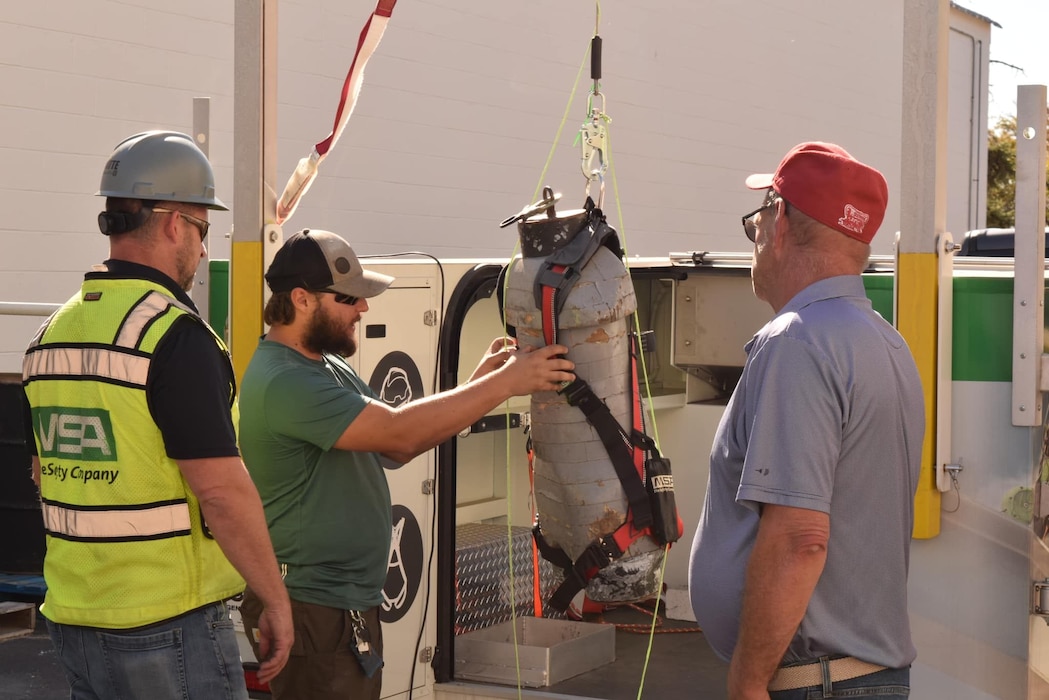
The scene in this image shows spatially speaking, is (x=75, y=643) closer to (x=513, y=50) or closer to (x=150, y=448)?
(x=150, y=448)

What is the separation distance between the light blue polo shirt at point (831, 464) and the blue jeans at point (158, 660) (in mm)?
1060

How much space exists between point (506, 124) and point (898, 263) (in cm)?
879

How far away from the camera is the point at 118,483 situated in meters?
2.77

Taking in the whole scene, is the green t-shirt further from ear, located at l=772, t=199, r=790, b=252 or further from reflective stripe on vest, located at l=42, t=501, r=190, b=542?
ear, located at l=772, t=199, r=790, b=252

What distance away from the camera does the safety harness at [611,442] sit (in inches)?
137

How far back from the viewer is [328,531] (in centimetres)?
350

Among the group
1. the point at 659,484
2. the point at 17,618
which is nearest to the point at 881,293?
the point at 659,484

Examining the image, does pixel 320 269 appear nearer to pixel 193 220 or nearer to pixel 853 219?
pixel 193 220

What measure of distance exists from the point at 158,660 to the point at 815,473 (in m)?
1.45

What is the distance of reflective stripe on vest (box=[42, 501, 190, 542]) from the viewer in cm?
277

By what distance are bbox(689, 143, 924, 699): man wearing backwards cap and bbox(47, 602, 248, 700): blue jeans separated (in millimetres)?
1051

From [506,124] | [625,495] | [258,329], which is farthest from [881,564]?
[506,124]

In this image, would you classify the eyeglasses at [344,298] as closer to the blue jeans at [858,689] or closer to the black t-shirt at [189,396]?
the black t-shirt at [189,396]

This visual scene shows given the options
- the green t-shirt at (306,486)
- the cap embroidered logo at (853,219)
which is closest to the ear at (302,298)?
the green t-shirt at (306,486)
